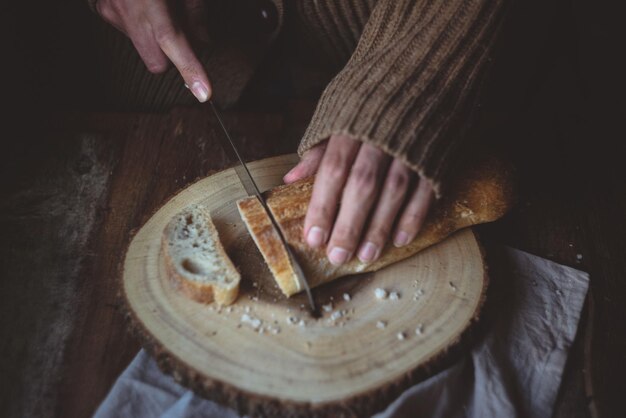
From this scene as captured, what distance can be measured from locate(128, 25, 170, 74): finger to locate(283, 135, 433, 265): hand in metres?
0.81

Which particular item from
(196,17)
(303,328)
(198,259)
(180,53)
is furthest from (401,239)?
(196,17)

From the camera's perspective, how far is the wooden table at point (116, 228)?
59.6 inches

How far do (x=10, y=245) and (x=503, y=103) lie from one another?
87.5 inches

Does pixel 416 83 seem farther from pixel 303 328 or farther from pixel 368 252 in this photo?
pixel 303 328

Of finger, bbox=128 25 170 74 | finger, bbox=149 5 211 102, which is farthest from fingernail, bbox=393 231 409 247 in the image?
finger, bbox=128 25 170 74

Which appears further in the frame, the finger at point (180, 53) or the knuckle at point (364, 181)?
the finger at point (180, 53)

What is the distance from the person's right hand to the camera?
1.69 m

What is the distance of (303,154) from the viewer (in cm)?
174

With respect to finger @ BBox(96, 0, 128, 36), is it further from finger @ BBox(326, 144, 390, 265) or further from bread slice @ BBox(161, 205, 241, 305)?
finger @ BBox(326, 144, 390, 265)

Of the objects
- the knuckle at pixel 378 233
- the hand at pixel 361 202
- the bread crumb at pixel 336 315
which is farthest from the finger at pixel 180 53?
the bread crumb at pixel 336 315

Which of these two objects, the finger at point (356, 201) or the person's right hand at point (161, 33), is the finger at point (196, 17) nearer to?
the person's right hand at point (161, 33)

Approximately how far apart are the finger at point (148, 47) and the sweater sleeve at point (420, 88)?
2.15 feet

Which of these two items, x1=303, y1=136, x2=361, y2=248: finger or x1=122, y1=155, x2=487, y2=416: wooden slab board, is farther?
x1=303, y1=136, x2=361, y2=248: finger

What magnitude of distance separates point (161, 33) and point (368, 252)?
3.48ft
